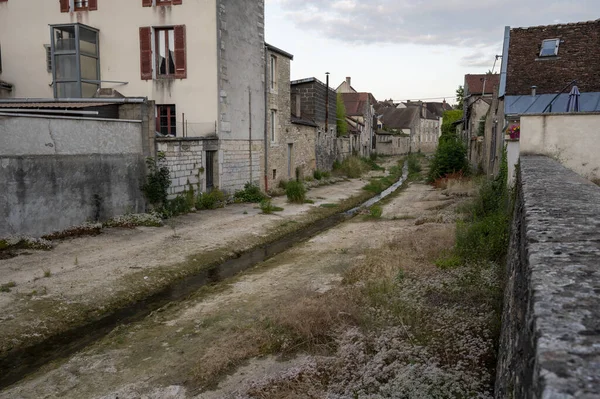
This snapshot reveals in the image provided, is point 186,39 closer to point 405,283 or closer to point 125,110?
point 125,110

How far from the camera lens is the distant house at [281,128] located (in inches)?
822

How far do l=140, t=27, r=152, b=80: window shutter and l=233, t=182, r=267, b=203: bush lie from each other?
18.4ft

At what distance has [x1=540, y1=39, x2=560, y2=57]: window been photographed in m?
16.5

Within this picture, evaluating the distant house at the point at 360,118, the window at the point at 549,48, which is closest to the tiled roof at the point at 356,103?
the distant house at the point at 360,118

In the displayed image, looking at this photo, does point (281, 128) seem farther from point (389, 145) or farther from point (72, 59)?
point (389, 145)

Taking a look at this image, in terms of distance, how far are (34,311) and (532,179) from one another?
7.53 m

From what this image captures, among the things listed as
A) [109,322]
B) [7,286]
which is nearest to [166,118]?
[7,286]

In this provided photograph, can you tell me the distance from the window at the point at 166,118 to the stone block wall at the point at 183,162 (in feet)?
6.32

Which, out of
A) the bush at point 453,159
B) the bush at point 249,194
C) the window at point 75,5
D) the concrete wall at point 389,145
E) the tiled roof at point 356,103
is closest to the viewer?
the window at point 75,5

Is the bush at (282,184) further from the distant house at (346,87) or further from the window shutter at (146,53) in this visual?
the distant house at (346,87)

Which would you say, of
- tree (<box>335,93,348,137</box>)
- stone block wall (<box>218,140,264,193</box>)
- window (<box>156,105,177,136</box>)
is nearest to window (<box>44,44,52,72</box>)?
window (<box>156,105,177,136</box>)

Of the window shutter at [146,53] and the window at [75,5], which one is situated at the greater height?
the window at [75,5]

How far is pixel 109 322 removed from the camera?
280 inches

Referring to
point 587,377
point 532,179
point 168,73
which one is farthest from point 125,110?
point 587,377
